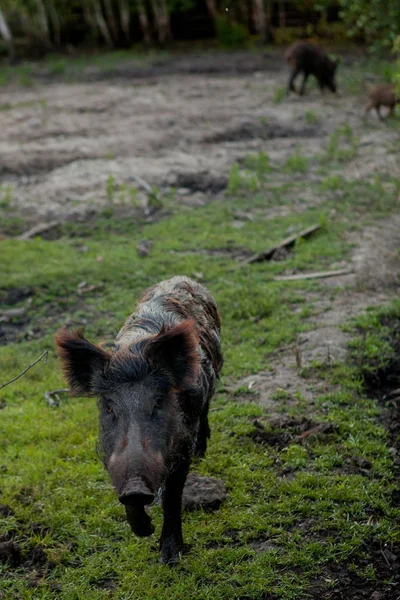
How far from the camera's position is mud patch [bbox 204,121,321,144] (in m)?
15.2

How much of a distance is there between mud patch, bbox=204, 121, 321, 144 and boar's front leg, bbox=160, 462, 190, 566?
1086 cm

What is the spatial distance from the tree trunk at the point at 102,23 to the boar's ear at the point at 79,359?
2271 centimetres

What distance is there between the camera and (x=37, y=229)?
1159 centimetres

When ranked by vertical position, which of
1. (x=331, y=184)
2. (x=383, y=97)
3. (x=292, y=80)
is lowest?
(x=292, y=80)

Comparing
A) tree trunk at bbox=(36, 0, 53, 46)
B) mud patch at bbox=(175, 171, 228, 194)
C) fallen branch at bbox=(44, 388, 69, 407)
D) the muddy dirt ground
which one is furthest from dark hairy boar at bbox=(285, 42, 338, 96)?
fallen branch at bbox=(44, 388, 69, 407)

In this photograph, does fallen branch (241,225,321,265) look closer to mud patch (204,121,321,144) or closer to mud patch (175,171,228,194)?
Answer: mud patch (175,171,228,194)

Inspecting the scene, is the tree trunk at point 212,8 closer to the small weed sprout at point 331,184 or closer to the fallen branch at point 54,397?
the small weed sprout at point 331,184

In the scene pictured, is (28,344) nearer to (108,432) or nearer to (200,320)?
(200,320)

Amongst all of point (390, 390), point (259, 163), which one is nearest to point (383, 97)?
point (259, 163)

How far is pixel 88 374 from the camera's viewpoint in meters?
4.82

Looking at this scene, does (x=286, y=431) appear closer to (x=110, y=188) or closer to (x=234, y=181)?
(x=110, y=188)

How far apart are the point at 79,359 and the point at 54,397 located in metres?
2.71

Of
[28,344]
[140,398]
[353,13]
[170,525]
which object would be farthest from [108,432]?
[353,13]

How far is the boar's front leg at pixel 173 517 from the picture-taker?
4867mm
